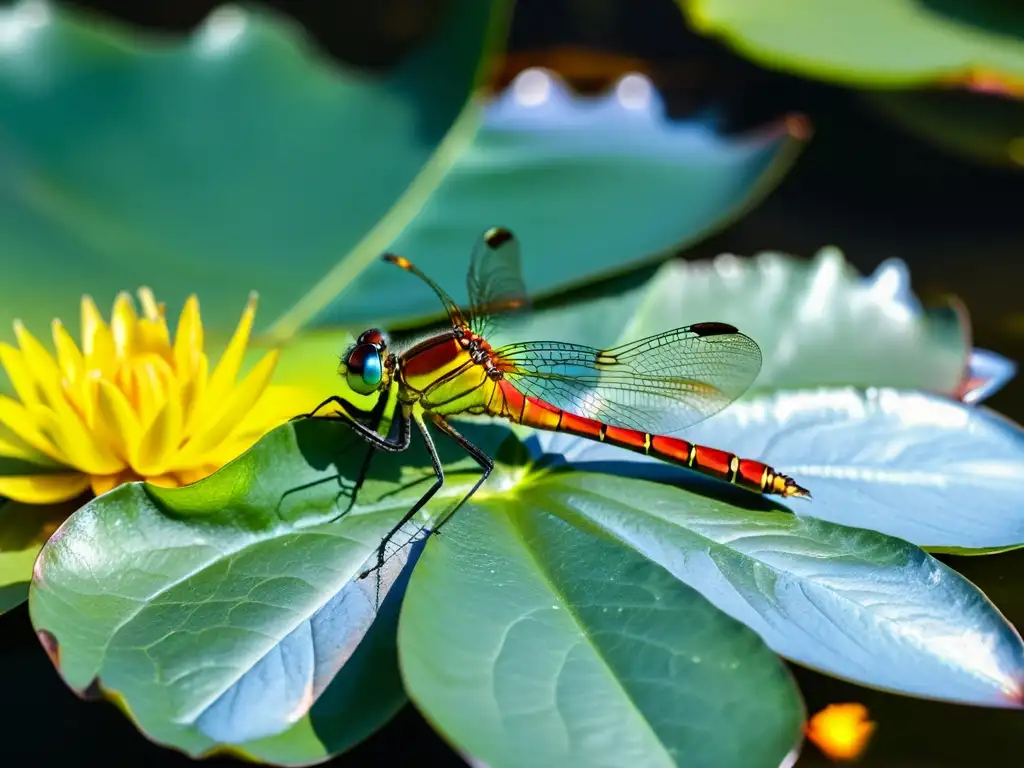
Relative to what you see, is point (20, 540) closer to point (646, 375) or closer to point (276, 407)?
point (276, 407)

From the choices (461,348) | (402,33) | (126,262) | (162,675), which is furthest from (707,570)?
(402,33)

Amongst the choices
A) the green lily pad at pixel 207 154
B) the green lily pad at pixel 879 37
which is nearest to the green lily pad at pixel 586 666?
the green lily pad at pixel 207 154

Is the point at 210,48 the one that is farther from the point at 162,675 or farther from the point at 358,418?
the point at 162,675

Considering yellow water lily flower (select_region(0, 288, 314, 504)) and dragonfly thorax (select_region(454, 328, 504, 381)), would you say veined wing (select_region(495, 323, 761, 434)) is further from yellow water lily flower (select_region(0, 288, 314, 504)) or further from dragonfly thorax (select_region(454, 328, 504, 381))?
yellow water lily flower (select_region(0, 288, 314, 504))

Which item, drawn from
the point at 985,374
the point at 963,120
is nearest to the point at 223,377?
the point at 985,374

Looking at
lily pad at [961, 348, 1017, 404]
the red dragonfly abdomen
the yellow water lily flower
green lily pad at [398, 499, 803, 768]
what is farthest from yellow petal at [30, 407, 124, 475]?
lily pad at [961, 348, 1017, 404]

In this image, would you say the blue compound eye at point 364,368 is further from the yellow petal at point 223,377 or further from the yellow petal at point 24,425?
the yellow petal at point 24,425

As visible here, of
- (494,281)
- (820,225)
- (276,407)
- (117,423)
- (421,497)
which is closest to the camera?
(117,423)
